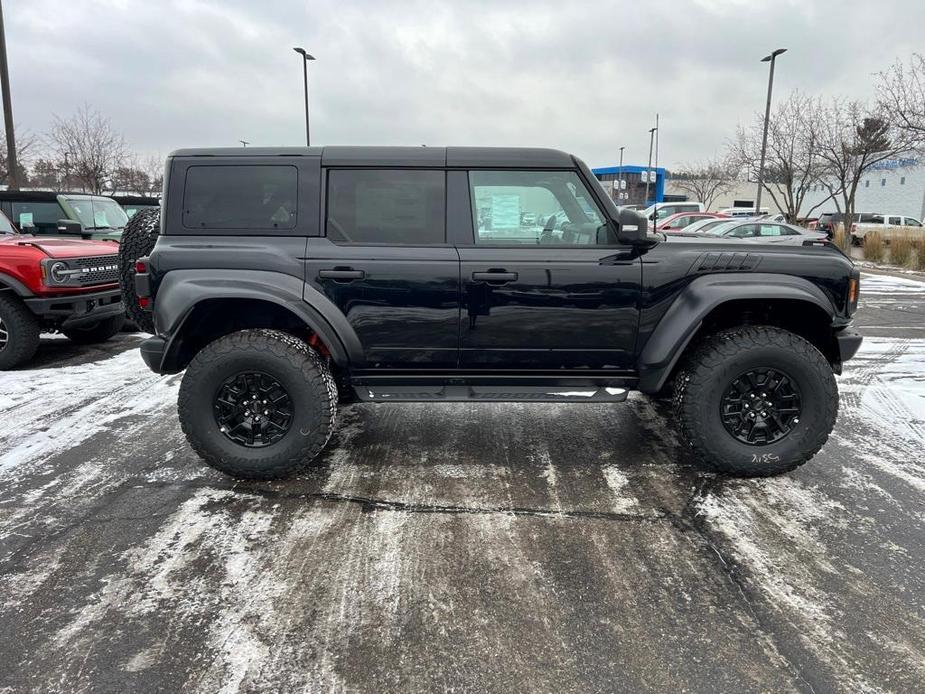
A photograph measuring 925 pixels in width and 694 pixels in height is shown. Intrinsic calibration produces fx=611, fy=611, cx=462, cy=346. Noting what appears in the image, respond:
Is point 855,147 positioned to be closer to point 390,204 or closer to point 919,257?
point 919,257

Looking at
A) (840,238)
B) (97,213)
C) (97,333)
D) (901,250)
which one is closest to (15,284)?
(97,333)

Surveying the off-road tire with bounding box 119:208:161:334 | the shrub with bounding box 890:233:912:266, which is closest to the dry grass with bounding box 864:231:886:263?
A: the shrub with bounding box 890:233:912:266

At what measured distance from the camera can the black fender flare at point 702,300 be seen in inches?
138

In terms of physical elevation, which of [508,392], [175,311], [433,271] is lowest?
[508,392]

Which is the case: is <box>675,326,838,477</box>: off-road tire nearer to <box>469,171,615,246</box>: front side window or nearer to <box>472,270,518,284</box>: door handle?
<box>469,171,615,246</box>: front side window

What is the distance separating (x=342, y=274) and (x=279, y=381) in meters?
0.71

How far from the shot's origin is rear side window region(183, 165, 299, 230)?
3.59m

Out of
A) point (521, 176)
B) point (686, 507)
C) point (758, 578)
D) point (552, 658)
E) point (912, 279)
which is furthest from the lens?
point (912, 279)

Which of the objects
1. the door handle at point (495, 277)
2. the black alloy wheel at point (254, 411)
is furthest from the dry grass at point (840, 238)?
the black alloy wheel at point (254, 411)

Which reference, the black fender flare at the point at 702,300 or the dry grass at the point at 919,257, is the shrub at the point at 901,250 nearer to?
the dry grass at the point at 919,257

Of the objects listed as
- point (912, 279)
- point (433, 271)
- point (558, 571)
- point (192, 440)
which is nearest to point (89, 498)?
point (192, 440)

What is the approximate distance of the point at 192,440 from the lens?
11.7ft

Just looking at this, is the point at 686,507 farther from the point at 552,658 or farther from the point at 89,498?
the point at 89,498

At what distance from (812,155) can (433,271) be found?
26.1 m
